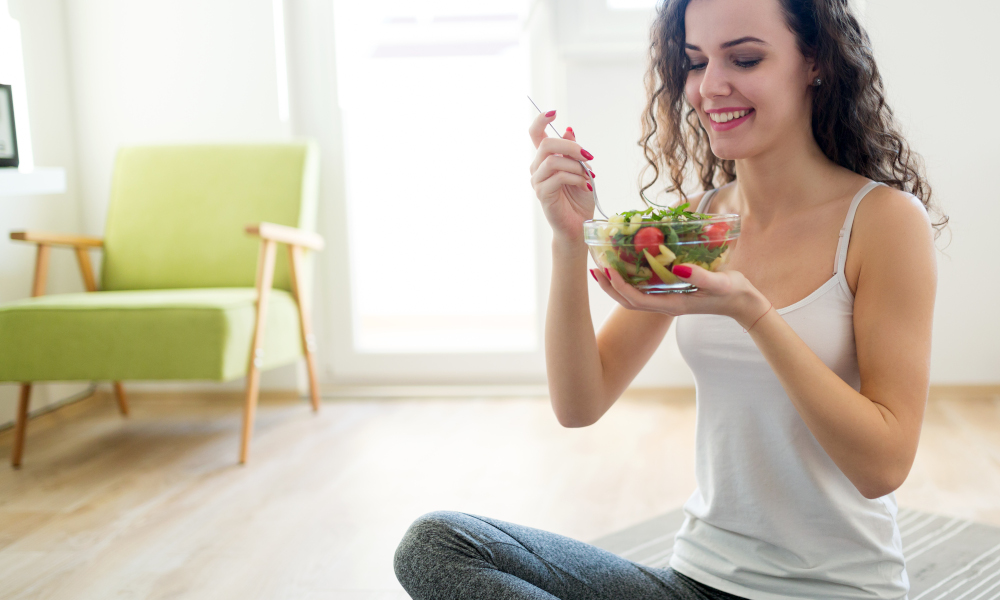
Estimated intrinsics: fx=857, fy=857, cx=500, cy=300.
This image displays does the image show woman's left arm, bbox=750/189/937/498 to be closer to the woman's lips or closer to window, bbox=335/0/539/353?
the woman's lips

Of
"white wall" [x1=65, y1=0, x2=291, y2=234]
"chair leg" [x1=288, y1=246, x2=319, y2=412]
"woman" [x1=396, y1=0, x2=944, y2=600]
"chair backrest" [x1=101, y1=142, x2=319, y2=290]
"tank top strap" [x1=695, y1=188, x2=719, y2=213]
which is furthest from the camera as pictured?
"white wall" [x1=65, y1=0, x2=291, y2=234]

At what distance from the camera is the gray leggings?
0.96m

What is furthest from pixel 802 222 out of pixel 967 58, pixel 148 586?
pixel 967 58

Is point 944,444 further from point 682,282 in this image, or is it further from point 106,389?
point 106,389

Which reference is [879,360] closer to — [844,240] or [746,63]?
[844,240]

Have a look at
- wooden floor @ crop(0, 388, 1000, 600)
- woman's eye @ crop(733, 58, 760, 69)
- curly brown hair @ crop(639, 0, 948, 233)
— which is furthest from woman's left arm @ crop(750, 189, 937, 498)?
wooden floor @ crop(0, 388, 1000, 600)

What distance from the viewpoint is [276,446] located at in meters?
2.57

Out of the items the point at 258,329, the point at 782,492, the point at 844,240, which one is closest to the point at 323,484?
the point at 258,329

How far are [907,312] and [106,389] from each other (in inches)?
121

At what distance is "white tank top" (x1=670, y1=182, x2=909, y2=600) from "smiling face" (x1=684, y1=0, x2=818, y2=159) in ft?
0.47

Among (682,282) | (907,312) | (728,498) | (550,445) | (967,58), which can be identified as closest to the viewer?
(682,282)

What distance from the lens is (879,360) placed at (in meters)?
0.90

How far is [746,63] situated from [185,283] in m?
2.30

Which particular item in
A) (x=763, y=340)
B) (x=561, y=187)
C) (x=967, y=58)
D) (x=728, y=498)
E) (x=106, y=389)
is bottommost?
A: (x=106, y=389)
